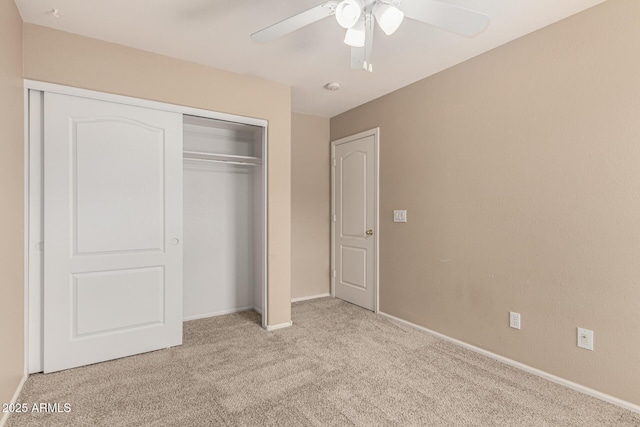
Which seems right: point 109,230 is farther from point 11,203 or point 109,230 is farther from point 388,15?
point 388,15

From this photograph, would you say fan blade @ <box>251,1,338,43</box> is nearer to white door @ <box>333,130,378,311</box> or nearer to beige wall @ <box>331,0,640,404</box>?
beige wall @ <box>331,0,640,404</box>

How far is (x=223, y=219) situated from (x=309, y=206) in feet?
3.83

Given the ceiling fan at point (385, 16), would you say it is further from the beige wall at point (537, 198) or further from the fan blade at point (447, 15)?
the beige wall at point (537, 198)

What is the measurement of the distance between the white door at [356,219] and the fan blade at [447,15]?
7.01ft

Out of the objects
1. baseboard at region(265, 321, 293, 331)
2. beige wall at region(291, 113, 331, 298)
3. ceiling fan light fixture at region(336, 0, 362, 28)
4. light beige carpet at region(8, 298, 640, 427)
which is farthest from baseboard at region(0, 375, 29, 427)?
ceiling fan light fixture at region(336, 0, 362, 28)

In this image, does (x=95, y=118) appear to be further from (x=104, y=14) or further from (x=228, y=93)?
(x=228, y=93)

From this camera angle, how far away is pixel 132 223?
2627 mm

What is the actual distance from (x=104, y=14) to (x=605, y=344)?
3.91 meters

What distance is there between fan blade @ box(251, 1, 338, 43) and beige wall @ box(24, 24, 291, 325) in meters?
1.30

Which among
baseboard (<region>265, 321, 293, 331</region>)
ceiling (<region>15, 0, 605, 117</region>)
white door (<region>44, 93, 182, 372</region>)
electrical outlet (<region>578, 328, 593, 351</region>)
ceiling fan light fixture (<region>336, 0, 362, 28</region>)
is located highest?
ceiling (<region>15, 0, 605, 117</region>)

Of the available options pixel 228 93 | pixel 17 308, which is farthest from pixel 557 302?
pixel 17 308

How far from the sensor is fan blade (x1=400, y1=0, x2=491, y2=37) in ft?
4.80

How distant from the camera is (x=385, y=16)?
4.95 feet

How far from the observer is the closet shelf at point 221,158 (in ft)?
10.6
